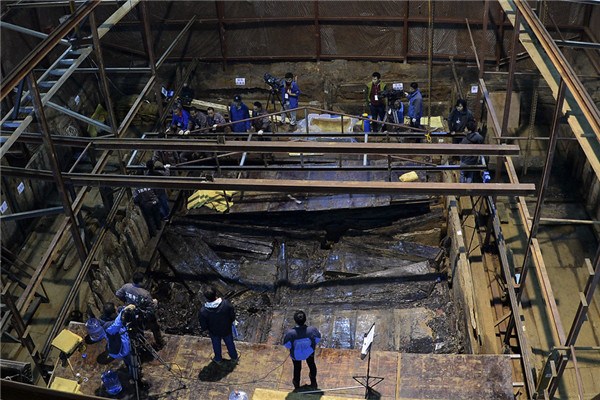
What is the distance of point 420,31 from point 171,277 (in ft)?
31.8

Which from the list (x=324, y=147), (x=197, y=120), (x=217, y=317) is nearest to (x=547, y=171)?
(x=324, y=147)

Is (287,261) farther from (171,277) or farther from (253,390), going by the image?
(253,390)

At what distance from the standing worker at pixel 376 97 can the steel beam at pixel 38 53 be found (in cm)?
721

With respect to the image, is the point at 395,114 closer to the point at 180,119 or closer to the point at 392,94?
the point at 392,94

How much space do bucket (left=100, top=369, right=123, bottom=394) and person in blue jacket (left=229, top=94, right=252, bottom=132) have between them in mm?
8078

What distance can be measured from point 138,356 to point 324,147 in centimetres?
470

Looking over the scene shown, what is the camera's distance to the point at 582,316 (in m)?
8.98

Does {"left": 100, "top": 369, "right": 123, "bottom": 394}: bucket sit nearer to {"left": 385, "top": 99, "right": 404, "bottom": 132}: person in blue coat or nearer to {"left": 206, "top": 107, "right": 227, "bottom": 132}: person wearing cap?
{"left": 206, "top": 107, "right": 227, "bottom": 132}: person wearing cap

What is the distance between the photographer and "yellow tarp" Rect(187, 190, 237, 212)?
16031 millimetres

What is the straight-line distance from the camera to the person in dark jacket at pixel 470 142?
558 inches

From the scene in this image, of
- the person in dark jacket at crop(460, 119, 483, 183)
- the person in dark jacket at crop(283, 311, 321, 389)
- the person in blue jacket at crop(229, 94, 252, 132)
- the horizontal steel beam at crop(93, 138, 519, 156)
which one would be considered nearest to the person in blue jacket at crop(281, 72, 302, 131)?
the person in blue jacket at crop(229, 94, 252, 132)

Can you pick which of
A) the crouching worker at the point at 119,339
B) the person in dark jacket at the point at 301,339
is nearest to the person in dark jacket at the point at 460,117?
the person in dark jacket at the point at 301,339

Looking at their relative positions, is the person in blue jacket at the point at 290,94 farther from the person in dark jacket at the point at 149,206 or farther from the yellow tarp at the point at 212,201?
the person in dark jacket at the point at 149,206

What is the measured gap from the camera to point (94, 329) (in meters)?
10.6
